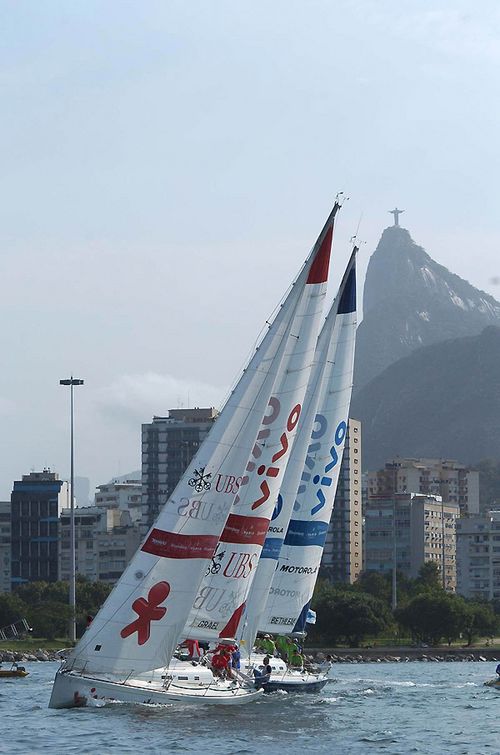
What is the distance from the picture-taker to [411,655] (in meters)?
135

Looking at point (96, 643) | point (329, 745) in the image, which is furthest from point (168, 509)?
point (329, 745)

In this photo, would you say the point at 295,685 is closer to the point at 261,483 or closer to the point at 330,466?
the point at 330,466

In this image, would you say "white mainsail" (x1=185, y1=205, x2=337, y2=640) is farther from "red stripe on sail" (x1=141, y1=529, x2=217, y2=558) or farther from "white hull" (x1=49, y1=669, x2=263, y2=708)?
"red stripe on sail" (x1=141, y1=529, x2=217, y2=558)

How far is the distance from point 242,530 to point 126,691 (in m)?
9.18

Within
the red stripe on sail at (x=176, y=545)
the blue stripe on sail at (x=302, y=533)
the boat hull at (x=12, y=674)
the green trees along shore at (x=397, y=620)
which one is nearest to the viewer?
the red stripe on sail at (x=176, y=545)

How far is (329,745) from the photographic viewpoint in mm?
46375

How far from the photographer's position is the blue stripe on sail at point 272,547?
6288 cm

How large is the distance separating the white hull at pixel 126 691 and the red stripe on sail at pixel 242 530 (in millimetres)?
5657

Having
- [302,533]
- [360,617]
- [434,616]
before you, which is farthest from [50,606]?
[302,533]

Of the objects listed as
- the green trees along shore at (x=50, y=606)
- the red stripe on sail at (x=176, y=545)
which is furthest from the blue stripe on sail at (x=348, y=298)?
the green trees along shore at (x=50, y=606)

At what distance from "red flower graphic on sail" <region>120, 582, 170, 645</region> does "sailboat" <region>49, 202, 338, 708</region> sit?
1.3 inches

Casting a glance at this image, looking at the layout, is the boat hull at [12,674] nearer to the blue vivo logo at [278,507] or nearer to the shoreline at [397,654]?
the blue vivo logo at [278,507]

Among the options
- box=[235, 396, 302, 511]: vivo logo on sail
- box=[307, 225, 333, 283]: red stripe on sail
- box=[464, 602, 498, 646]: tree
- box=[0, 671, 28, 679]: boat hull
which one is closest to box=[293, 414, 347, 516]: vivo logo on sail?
box=[235, 396, 302, 511]: vivo logo on sail

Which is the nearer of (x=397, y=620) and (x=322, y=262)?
(x=322, y=262)
